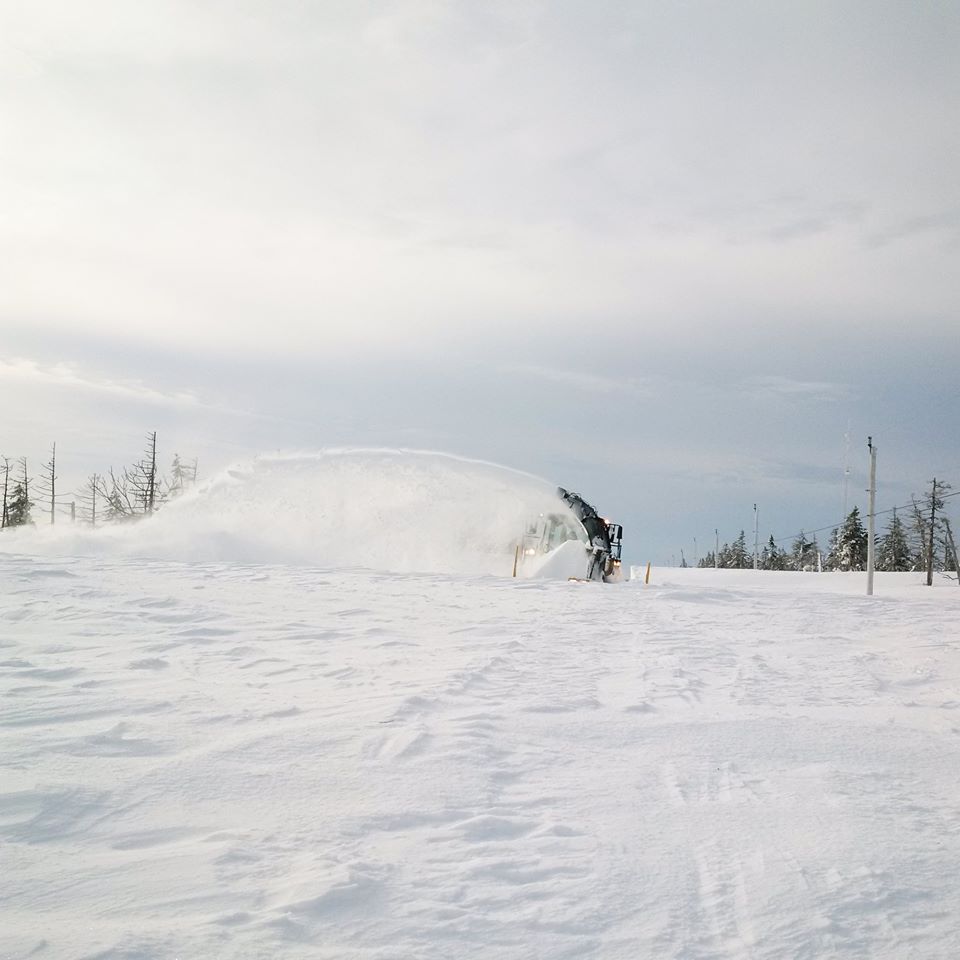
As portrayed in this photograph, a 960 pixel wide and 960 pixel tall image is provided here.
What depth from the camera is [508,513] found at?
78.1 feet

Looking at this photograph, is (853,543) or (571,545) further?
(853,543)

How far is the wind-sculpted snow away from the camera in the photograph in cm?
2116

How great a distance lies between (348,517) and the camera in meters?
23.5

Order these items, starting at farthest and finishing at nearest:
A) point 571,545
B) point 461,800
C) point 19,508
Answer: point 19,508 → point 571,545 → point 461,800

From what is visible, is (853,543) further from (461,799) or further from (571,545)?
(461,799)

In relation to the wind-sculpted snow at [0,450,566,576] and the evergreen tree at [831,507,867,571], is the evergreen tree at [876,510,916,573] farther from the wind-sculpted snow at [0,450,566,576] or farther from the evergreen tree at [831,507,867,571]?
the wind-sculpted snow at [0,450,566,576]

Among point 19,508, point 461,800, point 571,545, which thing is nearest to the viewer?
point 461,800

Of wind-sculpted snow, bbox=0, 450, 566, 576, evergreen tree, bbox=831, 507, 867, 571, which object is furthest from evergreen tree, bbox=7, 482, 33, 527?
evergreen tree, bbox=831, 507, 867, 571

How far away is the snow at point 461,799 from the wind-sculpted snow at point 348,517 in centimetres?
1321

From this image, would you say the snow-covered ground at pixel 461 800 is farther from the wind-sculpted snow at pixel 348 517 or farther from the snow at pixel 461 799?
the wind-sculpted snow at pixel 348 517

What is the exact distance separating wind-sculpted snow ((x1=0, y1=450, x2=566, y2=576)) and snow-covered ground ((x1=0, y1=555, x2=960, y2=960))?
1334cm

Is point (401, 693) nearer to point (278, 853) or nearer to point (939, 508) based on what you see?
point (278, 853)

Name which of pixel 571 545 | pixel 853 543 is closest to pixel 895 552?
pixel 853 543

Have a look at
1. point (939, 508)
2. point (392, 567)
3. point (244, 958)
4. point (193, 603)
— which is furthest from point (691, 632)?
point (939, 508)
